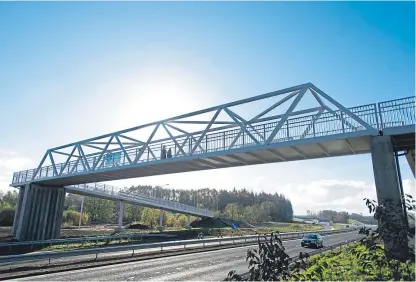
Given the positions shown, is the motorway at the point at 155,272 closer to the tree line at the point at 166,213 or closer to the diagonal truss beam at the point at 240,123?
the diagonal truss beam at the point at 240,123

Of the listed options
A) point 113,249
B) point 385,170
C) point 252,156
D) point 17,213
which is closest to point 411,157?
point 385,170

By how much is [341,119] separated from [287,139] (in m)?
3.22

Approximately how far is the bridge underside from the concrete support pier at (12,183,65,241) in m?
9.06

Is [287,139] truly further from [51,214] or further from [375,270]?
[51,214]

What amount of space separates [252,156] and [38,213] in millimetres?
26344

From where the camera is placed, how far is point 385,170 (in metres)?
13.2

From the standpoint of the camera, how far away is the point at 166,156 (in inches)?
906

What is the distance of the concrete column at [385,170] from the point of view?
12641mm

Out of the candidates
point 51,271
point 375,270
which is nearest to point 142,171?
point 51,271

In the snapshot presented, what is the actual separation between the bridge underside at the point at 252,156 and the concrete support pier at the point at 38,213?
29.7 feet

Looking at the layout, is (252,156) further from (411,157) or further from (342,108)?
(411,157)

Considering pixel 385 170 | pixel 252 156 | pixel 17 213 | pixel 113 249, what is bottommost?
pixel 113 249

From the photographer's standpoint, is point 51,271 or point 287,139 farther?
point 287,139

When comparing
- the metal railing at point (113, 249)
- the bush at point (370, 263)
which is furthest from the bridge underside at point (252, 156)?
the bush at point (370, 263)
